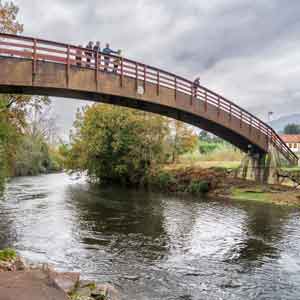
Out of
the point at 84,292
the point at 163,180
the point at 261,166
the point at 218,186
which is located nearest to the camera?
the point at 84,292

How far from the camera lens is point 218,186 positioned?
27.1 metres

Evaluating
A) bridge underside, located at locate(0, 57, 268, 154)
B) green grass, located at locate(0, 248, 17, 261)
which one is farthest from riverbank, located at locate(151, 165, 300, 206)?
green grass, located at locate(0, 248, 17, 261)

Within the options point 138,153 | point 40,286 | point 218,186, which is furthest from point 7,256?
point 138,153

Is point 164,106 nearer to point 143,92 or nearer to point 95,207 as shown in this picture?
point 143,92

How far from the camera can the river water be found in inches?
320

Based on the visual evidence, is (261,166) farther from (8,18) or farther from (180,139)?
(8,18)

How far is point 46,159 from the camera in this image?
59.0m

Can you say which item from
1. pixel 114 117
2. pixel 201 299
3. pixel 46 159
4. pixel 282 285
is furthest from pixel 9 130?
pixel 46 159

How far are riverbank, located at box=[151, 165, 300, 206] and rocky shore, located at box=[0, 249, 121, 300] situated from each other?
1753 cm

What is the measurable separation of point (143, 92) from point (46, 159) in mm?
45232

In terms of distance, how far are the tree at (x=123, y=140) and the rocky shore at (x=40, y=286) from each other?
82.7 ft

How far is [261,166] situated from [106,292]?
22743 millimetres

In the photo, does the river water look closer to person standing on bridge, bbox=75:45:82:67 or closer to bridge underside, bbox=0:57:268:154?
bridge underside, bbox=0:57:268:154

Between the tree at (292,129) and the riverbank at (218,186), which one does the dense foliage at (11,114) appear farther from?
the tree at (292,129)
